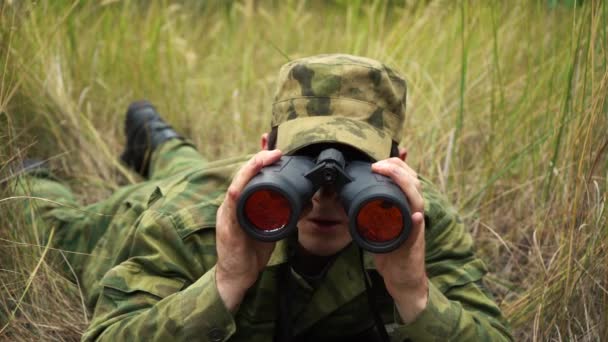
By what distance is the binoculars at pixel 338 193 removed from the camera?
174 centimetres

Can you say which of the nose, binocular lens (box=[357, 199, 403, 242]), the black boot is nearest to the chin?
the nose

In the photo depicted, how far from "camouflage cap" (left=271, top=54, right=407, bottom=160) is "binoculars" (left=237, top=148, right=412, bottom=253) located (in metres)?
0.27

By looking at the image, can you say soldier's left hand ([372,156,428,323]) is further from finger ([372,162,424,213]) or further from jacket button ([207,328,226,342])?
jacket button ([207,328,226,342])

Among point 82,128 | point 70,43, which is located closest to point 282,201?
point 82,128

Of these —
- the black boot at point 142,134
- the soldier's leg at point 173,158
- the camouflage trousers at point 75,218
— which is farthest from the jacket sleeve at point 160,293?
the black boot at point 142,134

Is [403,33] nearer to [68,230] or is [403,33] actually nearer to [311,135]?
[68,230]

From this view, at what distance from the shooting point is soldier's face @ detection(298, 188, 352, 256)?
6.65 feet

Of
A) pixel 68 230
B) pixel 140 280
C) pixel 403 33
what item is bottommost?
pixel 68 230

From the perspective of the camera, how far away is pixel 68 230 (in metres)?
3.20

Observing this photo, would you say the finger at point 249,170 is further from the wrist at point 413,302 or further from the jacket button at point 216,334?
the wrist at point 413,302

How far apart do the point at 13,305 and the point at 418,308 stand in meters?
1.12

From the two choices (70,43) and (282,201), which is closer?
(282,201)

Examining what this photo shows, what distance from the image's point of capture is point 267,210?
180cm

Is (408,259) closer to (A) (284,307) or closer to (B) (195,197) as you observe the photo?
(A) (284,307)
